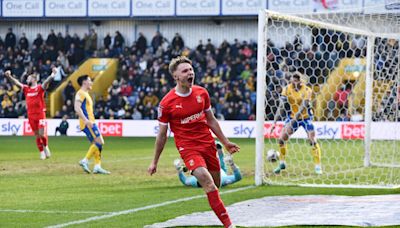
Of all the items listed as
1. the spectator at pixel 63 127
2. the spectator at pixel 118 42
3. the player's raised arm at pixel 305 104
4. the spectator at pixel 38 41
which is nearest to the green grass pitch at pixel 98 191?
the player's raised arm at pixel 305 104

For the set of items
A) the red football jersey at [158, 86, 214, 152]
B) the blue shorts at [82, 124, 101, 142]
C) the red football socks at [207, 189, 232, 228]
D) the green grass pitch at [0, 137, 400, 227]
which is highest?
the red football jersey at [158, 86, 214, 152]

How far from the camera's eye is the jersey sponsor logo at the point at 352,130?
1169 inches

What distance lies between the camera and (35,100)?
20359 millimetres

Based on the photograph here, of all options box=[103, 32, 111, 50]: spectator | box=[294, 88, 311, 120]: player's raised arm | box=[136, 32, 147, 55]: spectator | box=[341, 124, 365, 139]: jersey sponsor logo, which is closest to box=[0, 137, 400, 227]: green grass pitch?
box=[294, 88, 311, 120]: player's raised arm

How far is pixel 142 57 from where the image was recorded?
136 feet

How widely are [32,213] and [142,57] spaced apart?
102ft

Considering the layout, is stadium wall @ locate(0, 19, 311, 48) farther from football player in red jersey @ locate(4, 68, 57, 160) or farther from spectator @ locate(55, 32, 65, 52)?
football player in red jersey @ locate(4, 68, 57, 160)

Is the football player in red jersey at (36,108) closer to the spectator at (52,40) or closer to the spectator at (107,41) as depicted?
the spectator at (107,41)

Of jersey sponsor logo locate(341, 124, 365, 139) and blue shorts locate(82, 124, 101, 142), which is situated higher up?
blue shorts locate(82, 124, 101, 142)

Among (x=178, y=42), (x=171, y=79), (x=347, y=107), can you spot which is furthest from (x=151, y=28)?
(x=347, y=107)

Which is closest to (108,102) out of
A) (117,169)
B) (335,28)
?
(117,169)

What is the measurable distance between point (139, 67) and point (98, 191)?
27801 mm

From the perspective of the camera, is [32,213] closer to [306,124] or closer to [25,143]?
[306,124]

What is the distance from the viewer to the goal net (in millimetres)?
14641
